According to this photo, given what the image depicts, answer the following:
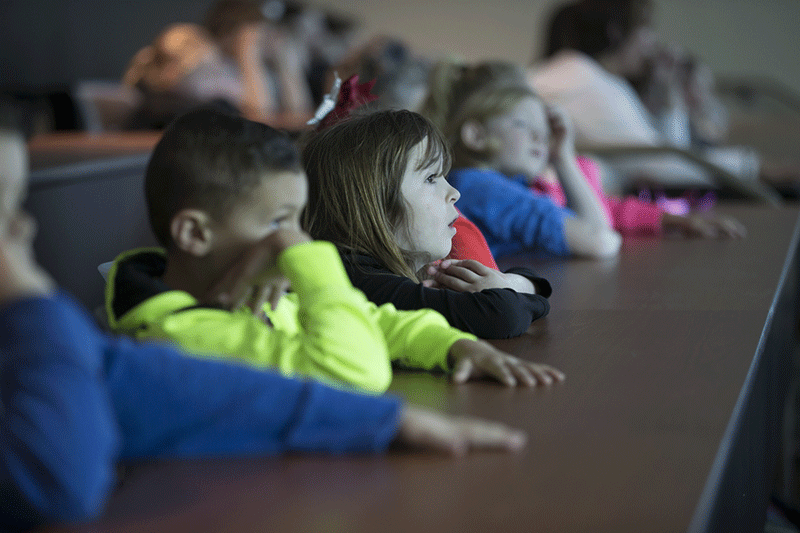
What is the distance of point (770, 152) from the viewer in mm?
4242

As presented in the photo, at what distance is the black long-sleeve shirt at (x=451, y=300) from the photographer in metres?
0.80

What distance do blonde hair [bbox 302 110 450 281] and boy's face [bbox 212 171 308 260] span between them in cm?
23

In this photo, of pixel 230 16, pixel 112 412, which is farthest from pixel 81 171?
pixel 230 16

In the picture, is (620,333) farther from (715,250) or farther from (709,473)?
(715,250)

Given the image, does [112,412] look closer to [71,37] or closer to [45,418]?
[45,418]

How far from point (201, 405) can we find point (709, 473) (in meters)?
0.30

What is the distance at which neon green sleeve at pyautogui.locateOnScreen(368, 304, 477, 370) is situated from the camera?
713 mm

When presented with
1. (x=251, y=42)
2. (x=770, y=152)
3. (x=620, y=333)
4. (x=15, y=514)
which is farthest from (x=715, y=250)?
(x=770, y=152)

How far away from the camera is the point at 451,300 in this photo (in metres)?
0.81

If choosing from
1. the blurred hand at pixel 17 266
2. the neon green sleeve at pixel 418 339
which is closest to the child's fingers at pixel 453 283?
the neon green sleeve at pixel 418 339

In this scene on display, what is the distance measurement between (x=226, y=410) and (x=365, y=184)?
0.36 meters

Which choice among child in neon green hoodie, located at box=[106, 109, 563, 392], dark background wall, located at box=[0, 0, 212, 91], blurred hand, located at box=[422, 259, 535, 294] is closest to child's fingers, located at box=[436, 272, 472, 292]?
blurred hand, located at box=[422, 259, 535, 294]

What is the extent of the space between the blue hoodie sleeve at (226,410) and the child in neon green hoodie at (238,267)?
0.06 metres

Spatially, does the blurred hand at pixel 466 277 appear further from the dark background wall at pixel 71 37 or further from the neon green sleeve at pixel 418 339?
the dark background wall at pixel 71 37
